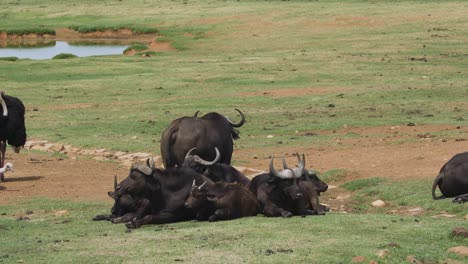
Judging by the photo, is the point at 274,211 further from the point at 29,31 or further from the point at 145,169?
the point at 29,31

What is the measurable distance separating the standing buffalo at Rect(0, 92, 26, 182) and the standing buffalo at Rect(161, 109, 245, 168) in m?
4.51

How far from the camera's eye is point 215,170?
14.9 m

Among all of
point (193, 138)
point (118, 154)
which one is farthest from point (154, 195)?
point (118, 154)

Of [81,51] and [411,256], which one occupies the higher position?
[411,256]

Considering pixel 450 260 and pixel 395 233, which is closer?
pixel 450 260

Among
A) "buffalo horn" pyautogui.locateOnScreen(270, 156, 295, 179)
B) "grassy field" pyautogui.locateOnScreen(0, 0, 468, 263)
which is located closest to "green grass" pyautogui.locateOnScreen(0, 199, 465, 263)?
"grassy field" pyautogui.locateOnScreen(0, 0, 468, 263)

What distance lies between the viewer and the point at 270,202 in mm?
13742

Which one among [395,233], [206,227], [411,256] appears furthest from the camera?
[206,227]

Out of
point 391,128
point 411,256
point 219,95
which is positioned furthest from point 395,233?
point 219,95

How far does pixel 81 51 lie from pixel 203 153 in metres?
41.1

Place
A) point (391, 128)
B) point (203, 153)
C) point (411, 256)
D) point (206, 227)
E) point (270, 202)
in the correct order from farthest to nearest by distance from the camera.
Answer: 1. point (391, 128)
2. point (203, 153)
3. point (270, 202)
4. point (206, 227)
5. point (411, 256)

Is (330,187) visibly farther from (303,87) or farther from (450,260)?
(303,87)

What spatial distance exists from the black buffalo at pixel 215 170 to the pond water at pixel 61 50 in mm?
38869

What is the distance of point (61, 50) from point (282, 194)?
4518 cm
